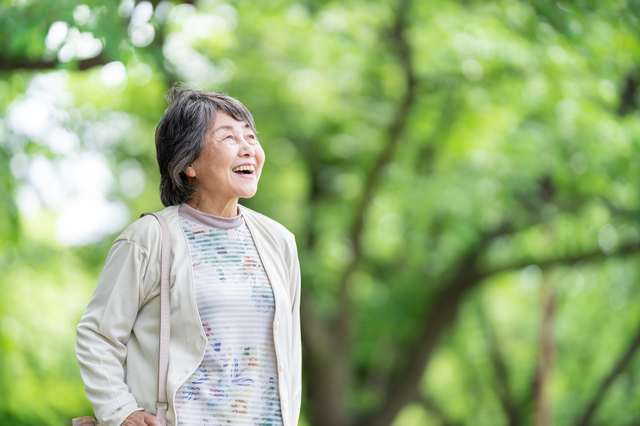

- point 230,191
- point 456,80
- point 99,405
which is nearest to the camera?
point 99,405

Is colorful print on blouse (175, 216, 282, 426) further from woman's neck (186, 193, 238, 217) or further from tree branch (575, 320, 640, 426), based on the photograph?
tree branch (575, 320, 640, 426)

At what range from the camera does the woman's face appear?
5.70 feet

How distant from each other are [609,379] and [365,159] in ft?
16.4

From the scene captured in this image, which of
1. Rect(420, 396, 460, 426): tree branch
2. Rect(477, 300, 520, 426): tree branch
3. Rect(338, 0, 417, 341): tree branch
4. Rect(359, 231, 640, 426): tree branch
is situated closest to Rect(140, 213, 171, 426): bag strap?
Rect(338, 0, 417, 341): tree branch

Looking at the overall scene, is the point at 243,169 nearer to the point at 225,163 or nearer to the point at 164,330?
the point at 225,163

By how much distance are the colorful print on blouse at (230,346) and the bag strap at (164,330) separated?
0.12 feet

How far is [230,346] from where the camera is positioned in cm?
166

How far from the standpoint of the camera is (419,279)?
30.1 ft

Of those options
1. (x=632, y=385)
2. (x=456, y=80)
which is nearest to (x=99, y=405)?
(x=456, y=80)

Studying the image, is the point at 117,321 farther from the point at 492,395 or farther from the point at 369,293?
the point at 492,395

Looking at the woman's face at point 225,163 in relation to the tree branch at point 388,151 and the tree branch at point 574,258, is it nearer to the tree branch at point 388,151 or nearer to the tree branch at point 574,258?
the tree branch at point 388,151

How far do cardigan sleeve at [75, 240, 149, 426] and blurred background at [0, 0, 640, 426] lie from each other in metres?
2.51

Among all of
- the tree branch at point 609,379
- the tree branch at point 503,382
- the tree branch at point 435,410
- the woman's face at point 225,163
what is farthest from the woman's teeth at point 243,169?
the tree branch at point 435,410

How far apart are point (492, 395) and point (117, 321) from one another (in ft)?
41.4
